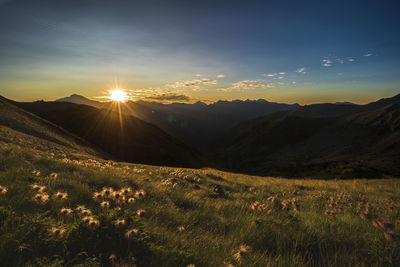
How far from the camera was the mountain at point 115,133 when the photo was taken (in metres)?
77.9

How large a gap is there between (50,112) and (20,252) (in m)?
118

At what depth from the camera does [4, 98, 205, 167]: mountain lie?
77.9m

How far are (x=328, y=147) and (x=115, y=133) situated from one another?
14055 cm

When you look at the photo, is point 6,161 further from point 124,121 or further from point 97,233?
point 124,121

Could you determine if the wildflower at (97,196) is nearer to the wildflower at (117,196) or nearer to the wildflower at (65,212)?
the wildflower at (117,196)

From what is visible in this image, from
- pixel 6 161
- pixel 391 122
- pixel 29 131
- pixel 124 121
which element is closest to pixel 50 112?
pixel 124 121

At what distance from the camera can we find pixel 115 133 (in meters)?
88.6

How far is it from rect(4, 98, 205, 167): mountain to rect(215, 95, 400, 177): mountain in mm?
55188

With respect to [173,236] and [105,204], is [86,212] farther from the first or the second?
[173,236]

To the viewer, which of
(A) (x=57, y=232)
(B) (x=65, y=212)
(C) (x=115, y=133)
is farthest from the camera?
(C) (x=115, y=133)

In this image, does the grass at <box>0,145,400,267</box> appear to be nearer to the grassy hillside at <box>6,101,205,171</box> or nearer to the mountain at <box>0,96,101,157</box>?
the mountain at <box>0,96,101,157</box>

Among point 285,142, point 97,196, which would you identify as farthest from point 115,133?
point 285,142

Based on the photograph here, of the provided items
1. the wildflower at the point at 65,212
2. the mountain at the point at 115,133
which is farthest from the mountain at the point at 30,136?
the mountain at the point at 115,133

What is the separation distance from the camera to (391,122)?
117 metres
